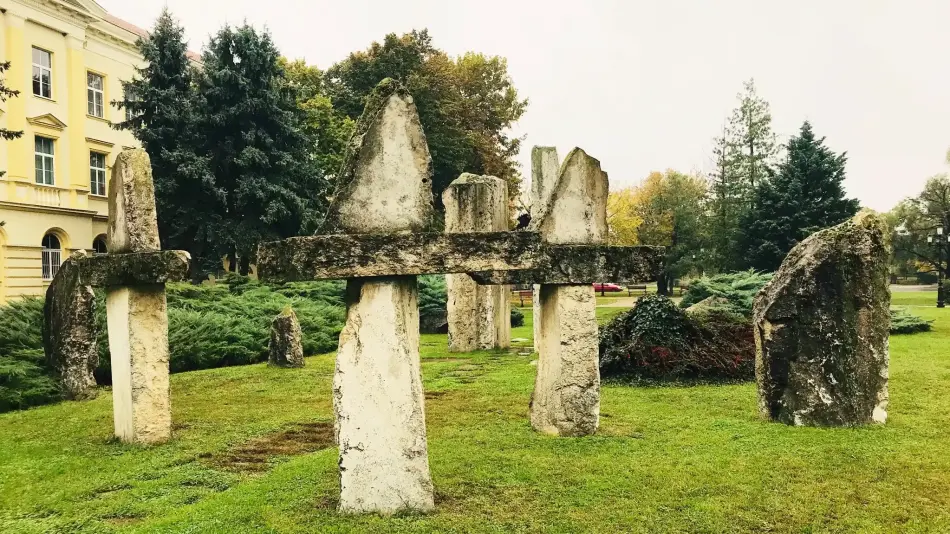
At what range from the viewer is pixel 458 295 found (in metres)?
17.0

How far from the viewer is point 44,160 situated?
30281mm

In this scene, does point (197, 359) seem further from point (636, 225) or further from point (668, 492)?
point (636, 225)

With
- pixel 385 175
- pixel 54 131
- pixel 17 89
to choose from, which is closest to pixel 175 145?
pixel 17 89

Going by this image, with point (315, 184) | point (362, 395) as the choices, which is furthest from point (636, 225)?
point (362, 395)

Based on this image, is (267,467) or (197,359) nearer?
(267,467)

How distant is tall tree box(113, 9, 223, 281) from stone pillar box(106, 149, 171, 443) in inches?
822

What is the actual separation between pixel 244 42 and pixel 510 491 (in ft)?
93.5

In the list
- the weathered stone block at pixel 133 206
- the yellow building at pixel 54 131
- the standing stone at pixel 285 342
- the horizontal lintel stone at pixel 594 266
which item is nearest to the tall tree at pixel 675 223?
the standing stone at pixel 285 342

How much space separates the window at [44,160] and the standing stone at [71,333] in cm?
2286

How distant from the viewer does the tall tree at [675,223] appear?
131 ft

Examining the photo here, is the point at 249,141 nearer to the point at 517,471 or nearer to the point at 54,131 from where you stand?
the point at 54,131

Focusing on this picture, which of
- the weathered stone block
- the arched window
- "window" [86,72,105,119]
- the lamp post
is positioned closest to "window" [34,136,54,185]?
"window" [86,72,105,119]

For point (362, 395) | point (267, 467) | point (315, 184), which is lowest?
point (267, 467)

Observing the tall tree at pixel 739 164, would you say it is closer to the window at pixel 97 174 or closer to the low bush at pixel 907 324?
the low bush at pixel 907 324
